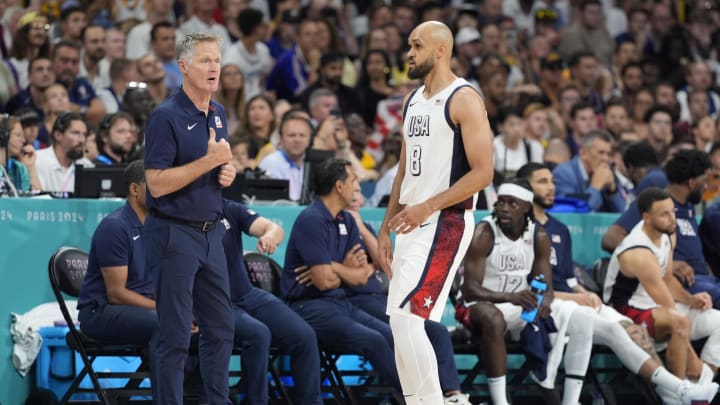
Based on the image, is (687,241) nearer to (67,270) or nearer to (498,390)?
(498,390)

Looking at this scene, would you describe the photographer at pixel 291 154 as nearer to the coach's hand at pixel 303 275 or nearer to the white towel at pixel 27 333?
the coach's hand at pixel 303 275

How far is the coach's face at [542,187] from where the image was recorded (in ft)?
32.3

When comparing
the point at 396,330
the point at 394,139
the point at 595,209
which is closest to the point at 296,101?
the point at 394,139

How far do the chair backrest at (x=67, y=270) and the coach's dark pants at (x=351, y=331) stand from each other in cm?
145

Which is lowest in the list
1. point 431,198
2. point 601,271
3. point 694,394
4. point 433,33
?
point 694,394

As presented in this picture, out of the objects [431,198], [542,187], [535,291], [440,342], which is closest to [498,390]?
[440,342]

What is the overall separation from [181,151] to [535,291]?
348 centimetres

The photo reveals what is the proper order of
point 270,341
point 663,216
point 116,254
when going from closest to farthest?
point 116,254
point 270,341
point 663,216

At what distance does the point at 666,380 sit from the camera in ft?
30.5

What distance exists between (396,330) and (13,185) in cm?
380

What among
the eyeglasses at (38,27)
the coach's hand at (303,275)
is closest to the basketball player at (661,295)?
the coach's hand at (303,275)

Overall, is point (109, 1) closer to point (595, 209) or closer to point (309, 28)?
point (309, 28)

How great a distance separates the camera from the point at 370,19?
50.4 ft

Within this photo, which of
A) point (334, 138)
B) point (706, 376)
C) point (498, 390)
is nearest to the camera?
point (498, 390)
